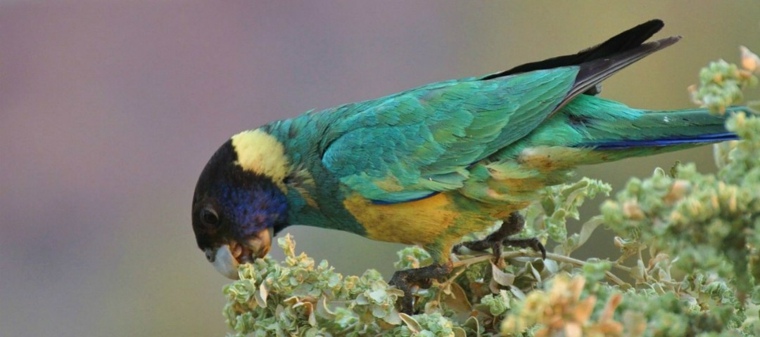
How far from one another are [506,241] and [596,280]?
582 mm

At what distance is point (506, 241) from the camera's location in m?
1.17

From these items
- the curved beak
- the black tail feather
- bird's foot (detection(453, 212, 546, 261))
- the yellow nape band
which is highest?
the black tail feather

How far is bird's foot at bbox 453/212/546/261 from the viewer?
111 centimetres

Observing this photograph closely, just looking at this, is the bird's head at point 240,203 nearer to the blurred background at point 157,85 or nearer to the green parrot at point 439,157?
the green parrot at point 439,157

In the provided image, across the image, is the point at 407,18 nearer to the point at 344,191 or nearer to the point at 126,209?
the point at 126,209

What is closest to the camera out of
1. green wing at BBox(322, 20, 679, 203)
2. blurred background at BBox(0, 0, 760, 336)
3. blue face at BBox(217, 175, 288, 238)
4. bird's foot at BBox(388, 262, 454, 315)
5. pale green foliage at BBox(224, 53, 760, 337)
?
pale green foliage at BBox(224, 53, 760, 337)

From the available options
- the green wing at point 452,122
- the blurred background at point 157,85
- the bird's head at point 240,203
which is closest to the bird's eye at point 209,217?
the bird's head at point 240,203

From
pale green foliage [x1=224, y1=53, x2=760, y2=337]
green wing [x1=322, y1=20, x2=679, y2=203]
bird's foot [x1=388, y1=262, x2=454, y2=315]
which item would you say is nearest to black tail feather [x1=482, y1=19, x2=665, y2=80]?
green wing [x1=322, y1=20, x2=679, y2=203]

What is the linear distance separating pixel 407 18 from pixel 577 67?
211 centimetres

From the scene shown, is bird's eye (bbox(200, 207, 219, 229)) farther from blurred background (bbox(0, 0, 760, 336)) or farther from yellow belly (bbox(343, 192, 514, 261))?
blurred background (bbox(0, 0, 760, 336))

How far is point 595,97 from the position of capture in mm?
1227

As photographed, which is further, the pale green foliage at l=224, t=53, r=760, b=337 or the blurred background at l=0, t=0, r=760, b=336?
the blurred background at l=0, t=0, r=760, b=336

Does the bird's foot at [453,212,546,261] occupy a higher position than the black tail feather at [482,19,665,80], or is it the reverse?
the black tail feather at [482,19,665,80]

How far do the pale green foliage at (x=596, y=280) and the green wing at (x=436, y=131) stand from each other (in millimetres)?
111
